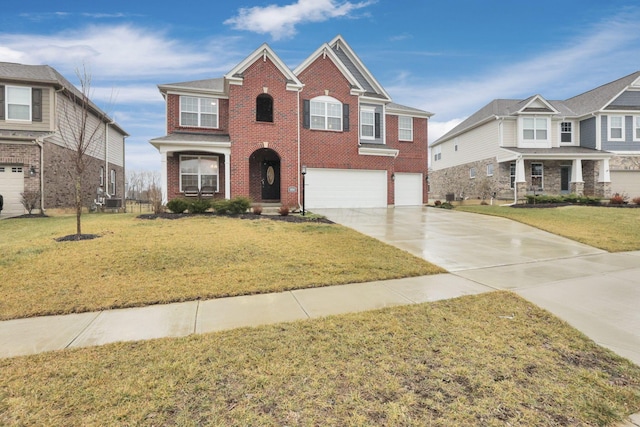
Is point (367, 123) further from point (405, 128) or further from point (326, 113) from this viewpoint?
point (405, 128)

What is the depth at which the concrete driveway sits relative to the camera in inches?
148

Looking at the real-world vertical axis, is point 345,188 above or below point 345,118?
below

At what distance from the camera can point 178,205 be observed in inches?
473

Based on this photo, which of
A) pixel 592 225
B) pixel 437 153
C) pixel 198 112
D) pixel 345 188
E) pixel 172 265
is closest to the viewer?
pixel 172 265

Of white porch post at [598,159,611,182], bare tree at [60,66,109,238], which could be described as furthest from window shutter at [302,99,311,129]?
white porch post at [598,159,611,182]

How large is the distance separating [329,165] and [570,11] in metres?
14.3

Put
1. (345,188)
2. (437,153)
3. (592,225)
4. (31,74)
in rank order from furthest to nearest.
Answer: (437,153) → (345,188) → (31,74) → (592,225)

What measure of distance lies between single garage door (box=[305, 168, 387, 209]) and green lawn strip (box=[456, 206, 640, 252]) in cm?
554

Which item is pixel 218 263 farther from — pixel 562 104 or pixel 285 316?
pixel 562 104

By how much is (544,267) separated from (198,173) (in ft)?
49.7

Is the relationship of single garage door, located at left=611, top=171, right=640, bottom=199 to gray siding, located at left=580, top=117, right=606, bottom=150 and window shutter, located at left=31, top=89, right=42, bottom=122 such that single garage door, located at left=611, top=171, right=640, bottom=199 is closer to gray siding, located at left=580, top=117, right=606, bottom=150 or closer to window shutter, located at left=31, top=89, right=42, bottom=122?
gray siding, located at left=580, top=117, right=606, bottom=150

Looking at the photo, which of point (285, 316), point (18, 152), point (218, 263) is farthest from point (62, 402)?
point (18, 152)

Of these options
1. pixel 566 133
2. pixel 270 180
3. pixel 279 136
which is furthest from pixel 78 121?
pixel 566 133

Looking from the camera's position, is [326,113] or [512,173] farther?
[512,173]
